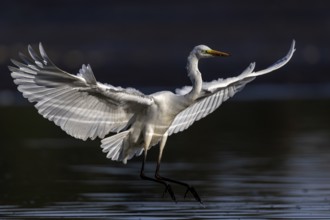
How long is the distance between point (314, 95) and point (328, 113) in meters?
3.78

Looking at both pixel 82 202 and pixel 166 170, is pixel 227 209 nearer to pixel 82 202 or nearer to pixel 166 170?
pixel 82 202

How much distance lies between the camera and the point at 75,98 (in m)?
12.7

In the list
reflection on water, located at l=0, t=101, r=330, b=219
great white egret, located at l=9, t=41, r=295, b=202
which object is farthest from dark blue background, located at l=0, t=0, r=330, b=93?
great white egret, located at l=9, t=41, r=295, b=202

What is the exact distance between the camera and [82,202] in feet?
44.9

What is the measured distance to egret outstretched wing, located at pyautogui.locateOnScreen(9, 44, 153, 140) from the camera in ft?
39.8

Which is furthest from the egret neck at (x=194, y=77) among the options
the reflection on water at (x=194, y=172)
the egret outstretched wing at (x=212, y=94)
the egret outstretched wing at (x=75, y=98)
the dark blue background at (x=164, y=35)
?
the dark blue background at (x=164, y=35)

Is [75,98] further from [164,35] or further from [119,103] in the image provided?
[164,35]

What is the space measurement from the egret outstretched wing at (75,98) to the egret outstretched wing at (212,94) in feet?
2.61

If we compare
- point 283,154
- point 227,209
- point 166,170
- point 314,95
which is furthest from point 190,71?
point 314,95

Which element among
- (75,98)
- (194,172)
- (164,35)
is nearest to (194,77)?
(75,98)

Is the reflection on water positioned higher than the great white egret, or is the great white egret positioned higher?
the great white egret

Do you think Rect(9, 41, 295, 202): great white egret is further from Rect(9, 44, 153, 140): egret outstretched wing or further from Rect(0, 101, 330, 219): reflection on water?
Rect(0, 101, 330, 219): reflection on water

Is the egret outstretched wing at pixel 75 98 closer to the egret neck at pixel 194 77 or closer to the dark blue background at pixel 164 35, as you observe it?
the egret neck at pixel 194 77

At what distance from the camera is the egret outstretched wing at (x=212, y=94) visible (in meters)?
13.6
